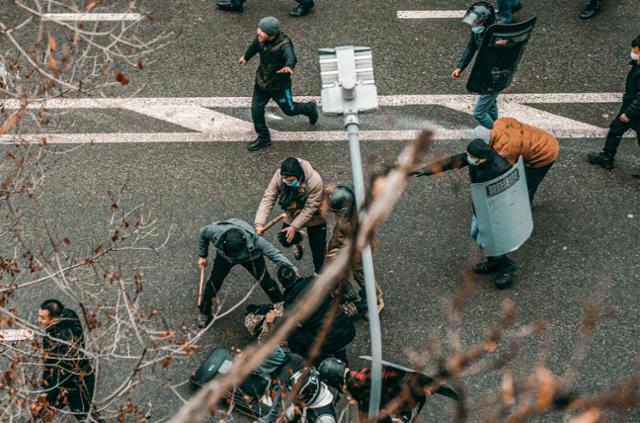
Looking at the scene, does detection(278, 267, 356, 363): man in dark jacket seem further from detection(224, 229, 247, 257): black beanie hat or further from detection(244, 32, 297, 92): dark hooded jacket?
detection(244, 32, 297, 92): dark hooded jacket

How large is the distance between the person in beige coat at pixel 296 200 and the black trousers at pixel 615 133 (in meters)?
3.62

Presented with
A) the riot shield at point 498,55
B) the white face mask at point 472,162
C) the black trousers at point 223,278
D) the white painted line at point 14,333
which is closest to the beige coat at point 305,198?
the black trousers at point 223,278

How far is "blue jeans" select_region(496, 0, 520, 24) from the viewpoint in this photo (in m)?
11.0

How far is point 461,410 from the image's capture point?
3625 mm

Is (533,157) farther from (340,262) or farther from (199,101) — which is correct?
(340,262)

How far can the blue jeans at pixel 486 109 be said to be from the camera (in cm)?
954

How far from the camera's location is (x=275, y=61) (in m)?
9.31

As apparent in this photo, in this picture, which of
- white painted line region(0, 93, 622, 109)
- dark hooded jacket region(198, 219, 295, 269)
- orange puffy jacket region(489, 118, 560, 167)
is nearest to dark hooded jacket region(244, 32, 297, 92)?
white painted line region(0, 93, 622, 109)

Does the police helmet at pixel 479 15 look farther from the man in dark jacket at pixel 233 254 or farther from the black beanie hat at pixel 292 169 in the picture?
the man in dark jacket at pixel 233 254

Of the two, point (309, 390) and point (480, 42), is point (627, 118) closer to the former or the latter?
point (480, 42)

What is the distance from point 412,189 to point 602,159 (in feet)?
7.61

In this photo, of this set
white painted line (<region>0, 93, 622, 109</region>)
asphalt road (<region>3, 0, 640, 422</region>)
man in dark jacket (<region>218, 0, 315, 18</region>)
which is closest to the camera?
asphalt road (<region>3, 0, 640, 422</region>)

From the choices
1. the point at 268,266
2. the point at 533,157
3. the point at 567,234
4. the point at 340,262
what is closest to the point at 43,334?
the point at 268,266

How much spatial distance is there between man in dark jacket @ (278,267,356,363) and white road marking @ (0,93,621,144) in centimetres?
329
